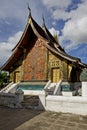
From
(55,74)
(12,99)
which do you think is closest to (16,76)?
(55,74)

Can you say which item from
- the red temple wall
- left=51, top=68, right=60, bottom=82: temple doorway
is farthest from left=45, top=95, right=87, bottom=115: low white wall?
the red temple wall

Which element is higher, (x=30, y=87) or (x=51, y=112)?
(x=30, y=87)

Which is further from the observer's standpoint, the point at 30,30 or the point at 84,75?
the point at 30,30

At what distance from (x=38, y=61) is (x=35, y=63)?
0.42 m

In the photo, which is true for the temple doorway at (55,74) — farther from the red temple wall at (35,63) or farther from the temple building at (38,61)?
the red temple wall at (35,63)

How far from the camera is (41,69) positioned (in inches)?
709

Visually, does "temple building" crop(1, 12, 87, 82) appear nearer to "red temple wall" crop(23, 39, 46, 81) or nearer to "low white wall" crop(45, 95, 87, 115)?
"red temple wall" crop(23, 39, 46, 81)

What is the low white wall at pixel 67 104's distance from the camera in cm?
955

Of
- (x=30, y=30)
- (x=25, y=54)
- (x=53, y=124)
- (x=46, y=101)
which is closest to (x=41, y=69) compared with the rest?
(x=25, y=54)

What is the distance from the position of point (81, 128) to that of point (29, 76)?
40.1 feet

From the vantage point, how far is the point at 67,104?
1009cm

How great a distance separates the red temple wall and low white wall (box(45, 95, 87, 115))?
693cm

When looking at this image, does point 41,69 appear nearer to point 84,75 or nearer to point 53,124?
point 84,75

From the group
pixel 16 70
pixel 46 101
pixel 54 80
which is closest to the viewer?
pixel 46 101
